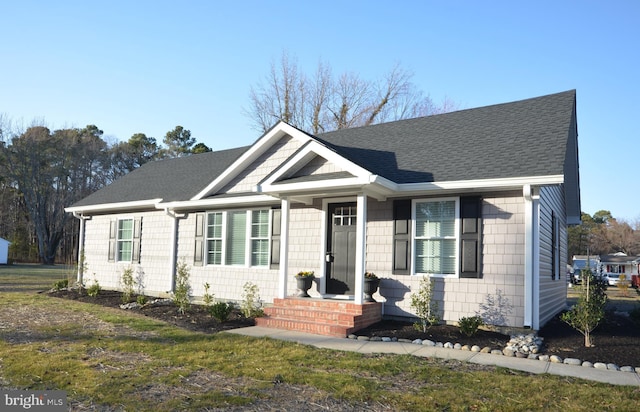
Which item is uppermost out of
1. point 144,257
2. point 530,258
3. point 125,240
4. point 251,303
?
point 125,240

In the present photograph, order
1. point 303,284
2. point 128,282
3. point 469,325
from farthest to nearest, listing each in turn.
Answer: point 128,282, point 303,284, point 469,325

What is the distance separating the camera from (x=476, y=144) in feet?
32.8

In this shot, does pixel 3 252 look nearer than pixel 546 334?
No

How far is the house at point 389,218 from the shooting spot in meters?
8.57

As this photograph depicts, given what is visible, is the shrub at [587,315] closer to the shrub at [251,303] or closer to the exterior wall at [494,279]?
the exterior wall at [494,279]

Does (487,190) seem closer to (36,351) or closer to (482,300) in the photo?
(482,300)

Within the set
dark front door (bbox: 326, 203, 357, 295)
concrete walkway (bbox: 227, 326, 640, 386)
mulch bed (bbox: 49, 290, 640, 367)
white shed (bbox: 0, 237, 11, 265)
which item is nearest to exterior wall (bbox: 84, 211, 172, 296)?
mulch bed (bbox: 49, 290, 640, 367)

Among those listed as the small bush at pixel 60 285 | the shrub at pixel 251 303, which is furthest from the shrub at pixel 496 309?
the small bush at pixel 60 285

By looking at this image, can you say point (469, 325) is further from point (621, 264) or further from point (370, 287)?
point (621, 264)

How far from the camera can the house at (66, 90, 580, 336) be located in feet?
28.1

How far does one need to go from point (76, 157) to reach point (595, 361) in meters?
46.1

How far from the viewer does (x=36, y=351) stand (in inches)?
267

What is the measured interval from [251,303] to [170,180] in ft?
22.3

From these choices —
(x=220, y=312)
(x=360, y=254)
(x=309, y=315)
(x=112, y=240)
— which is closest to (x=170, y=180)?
(x=112, y=240)
